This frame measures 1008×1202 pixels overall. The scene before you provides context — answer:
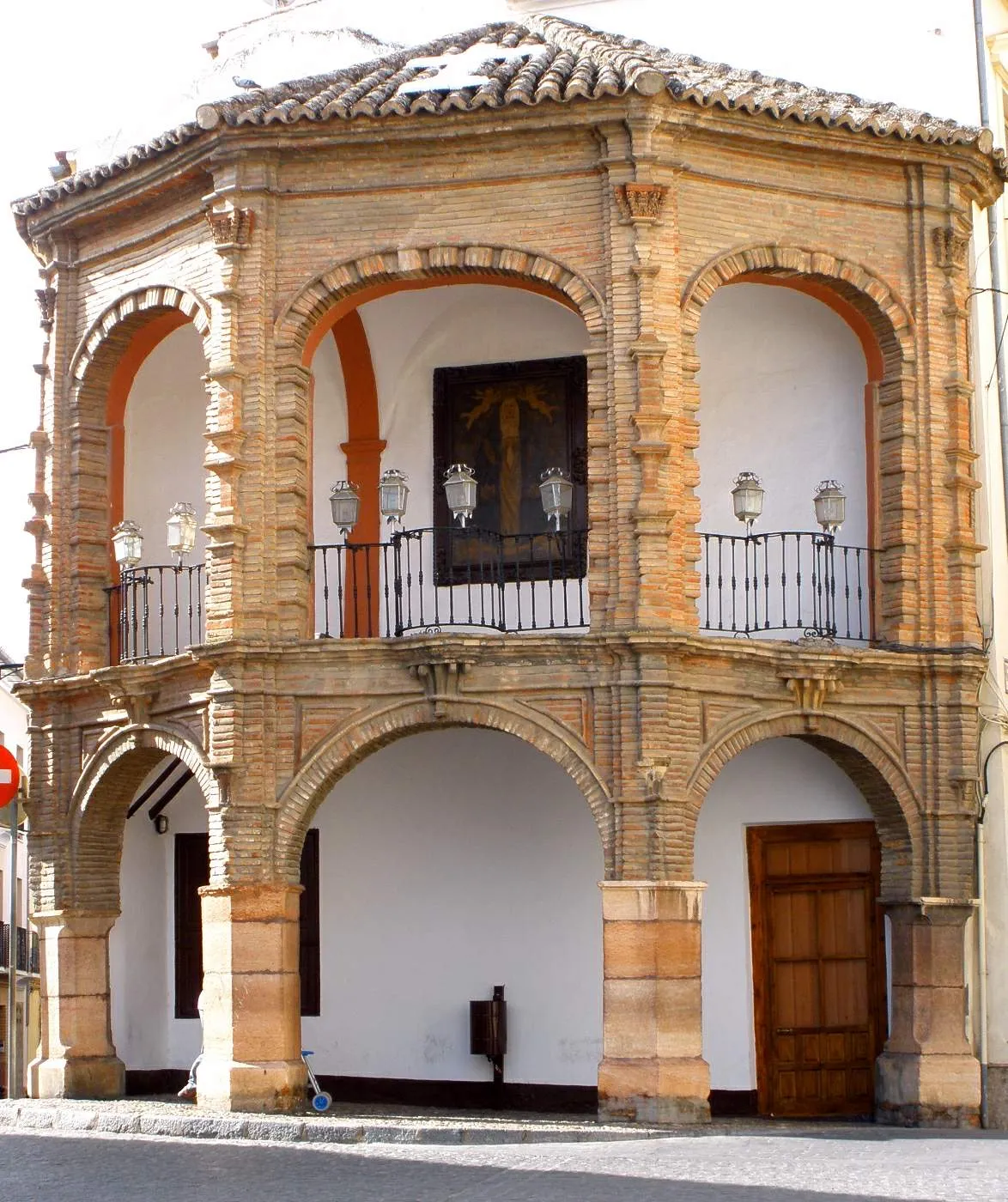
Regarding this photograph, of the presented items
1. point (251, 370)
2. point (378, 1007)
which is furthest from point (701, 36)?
point (378, 1007)

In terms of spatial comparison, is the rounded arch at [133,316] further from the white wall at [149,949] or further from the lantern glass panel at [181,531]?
the white wall at [149,949]

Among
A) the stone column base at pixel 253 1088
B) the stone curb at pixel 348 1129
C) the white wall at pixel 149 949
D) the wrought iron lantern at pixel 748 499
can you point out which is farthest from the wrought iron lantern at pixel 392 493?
the stone curb at pixel 348 1129

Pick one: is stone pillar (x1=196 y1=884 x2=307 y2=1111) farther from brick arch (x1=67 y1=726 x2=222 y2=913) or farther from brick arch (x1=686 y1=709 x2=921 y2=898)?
brick arch (x1=686 y1=709 x2=921 y2=898)

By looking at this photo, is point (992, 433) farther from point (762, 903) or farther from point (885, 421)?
point (762, 903)

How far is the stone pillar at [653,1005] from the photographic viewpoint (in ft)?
50.3

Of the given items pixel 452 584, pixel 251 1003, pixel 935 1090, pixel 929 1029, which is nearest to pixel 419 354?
pixel 452 584

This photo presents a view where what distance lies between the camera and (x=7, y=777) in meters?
15.6

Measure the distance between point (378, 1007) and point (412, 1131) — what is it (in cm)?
378

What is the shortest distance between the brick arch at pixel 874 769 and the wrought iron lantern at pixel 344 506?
135 inches

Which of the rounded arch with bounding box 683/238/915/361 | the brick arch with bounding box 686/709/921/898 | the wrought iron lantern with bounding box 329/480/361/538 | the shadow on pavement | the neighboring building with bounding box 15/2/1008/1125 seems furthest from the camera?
the wrought iron lantern with bounding box 329/480/361/538

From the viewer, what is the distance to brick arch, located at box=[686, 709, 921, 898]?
16531mm

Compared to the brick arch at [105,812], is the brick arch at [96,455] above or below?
above

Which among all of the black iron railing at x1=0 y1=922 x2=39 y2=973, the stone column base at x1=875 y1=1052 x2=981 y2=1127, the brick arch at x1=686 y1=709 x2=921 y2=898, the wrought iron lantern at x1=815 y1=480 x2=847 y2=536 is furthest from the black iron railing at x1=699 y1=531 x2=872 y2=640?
the black iron railing at x1=0 y1=922 x2=39 y2=973

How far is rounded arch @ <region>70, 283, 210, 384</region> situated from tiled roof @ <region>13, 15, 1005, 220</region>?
40.2 inches
